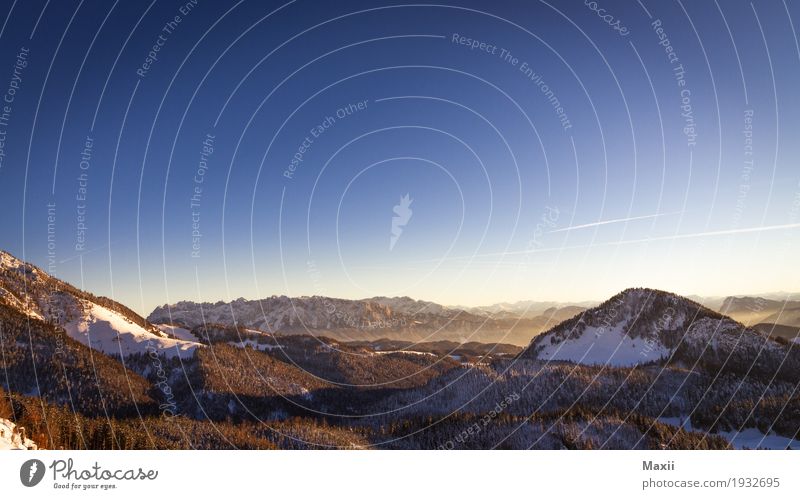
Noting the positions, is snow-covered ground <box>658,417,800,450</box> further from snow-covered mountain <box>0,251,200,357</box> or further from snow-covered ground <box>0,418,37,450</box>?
snow-covered mountain <box>0,251,200,357</box>

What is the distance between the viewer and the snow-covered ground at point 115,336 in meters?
154

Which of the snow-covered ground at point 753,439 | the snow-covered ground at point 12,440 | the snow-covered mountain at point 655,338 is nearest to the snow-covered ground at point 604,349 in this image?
the snow-covered mountain at point 655,338

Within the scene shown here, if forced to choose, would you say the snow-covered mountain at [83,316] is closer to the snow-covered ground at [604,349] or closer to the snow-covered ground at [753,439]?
the snow-covered ground at [604,349]

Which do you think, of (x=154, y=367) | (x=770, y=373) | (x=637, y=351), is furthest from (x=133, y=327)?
(x=770, y=373)

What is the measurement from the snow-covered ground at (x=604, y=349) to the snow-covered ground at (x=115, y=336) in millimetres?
138314

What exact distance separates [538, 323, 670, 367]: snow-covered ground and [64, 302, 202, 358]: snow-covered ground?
454 feet

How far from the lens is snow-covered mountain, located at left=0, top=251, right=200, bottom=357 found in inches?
6162

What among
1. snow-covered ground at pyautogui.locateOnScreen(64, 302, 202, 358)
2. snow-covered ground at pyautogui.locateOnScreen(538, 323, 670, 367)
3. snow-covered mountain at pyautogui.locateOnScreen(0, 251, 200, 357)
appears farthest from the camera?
snow-covered ground at pyautogui.locateOnScreen(538, 323, 670, 367)

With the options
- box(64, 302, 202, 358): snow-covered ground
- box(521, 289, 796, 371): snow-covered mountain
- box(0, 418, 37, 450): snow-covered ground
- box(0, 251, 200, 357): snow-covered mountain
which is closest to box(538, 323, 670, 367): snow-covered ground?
box(521, 289, 796, 371): snow-covered mountain

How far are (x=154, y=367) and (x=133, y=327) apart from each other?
209 feet

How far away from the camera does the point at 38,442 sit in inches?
619

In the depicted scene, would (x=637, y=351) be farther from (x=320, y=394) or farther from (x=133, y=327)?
(x=133, y=327)

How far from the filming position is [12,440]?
45.8ft
